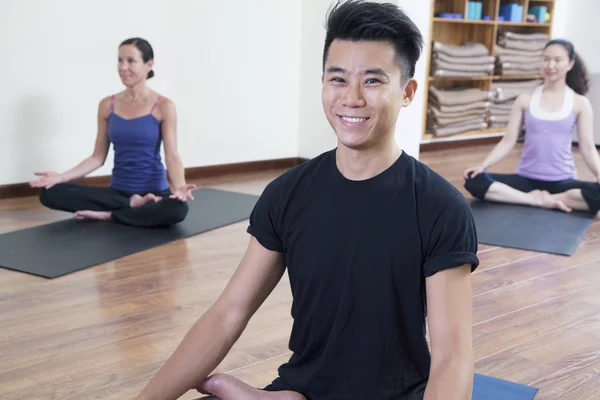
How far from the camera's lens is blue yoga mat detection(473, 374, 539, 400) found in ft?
5.73

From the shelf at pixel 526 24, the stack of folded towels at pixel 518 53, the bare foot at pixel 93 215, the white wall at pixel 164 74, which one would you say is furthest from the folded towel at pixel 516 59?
the bare foot at pixel 93 215

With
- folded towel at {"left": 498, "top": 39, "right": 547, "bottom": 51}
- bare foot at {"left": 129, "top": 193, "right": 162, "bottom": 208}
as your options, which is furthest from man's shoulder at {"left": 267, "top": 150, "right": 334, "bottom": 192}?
folded towel at {"left": 498, "top": 39, "right": 547, "bottom": 51}

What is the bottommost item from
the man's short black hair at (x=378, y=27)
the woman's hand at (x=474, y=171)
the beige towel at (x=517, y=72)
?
the woman's hand at (x=474, y=171)

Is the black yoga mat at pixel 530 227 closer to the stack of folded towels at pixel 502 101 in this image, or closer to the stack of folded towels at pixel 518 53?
the stack of folded towels at pixel 502 101

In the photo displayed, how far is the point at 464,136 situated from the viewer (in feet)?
21.9

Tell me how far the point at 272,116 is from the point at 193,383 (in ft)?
13.3

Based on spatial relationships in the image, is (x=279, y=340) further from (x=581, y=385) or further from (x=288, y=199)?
(x=288, y=199)

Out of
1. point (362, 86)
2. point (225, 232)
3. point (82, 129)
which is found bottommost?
point (225, 232)

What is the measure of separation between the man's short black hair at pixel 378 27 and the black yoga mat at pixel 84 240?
1.85 metres

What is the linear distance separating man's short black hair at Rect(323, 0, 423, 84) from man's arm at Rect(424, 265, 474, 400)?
33 centimetres

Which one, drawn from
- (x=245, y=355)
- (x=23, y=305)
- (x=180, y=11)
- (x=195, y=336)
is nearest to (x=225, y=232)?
(x=23, y=305)

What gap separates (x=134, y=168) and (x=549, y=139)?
220 cm

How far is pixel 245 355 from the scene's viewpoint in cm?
199

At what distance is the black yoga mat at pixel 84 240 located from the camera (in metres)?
2.80
